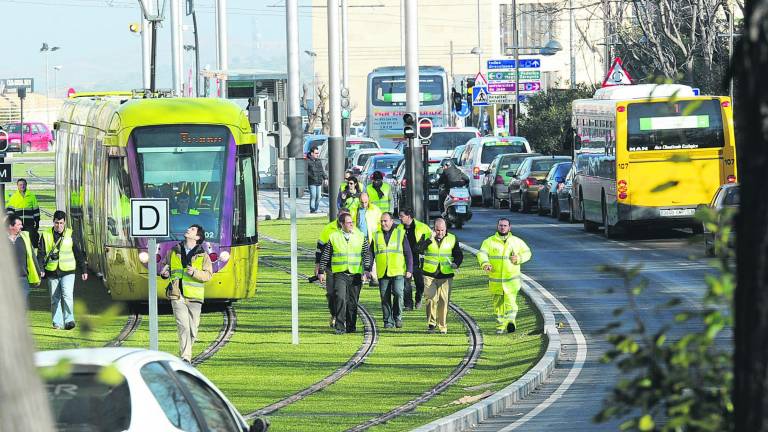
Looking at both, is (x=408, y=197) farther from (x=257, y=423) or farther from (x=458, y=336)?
(x=257, y=423)

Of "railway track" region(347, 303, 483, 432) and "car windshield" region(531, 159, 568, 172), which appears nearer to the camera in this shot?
"railway track" region(347, 303, 483, 432)

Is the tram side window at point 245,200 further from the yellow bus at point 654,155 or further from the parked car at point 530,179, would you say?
the parked car at point 530,179

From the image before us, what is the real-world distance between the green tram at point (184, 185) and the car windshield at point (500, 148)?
27428 millimetres

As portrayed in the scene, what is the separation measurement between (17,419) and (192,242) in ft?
53.0

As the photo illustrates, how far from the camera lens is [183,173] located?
24.6m

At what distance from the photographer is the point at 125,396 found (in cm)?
764

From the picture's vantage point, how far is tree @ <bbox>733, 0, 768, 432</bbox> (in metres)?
4.21

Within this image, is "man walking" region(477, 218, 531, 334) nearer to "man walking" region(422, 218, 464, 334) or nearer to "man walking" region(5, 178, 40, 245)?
"man walking" region(422, 218, 464, 334)

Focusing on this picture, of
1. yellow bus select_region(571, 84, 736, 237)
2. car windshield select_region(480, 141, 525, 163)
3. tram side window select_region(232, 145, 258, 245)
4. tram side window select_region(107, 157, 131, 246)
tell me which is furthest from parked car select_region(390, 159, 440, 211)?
tram side window select_region(107, 157, 131, 246)

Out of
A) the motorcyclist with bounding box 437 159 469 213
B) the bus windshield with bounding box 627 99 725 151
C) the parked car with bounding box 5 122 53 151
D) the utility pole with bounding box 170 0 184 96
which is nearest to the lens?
the bus windshield with bounding box 627 99 725 151

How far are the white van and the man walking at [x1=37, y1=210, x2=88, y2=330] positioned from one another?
2903cm

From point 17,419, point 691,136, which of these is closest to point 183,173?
point 691,136

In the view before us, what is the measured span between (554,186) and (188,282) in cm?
2570

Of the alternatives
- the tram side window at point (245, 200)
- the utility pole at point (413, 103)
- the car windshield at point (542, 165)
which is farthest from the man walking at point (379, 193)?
the car windshield at point (542, 165)
